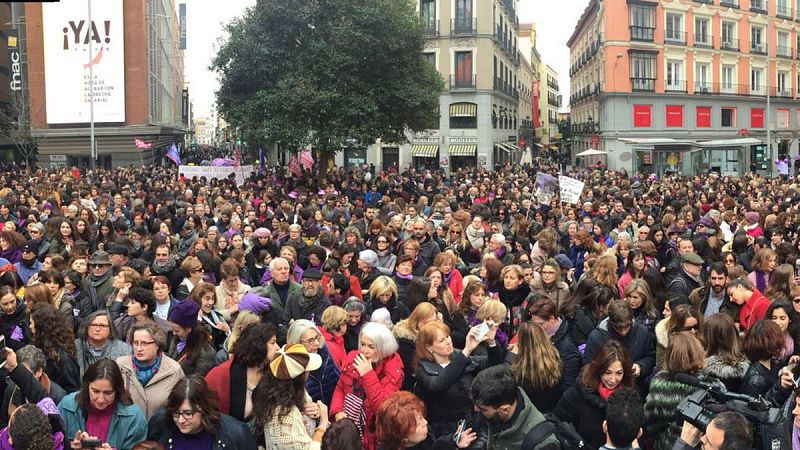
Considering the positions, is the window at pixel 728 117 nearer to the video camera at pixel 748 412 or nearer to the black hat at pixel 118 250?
the black hat at pixel 118 250

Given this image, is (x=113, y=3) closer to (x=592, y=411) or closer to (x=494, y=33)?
(x=494, y=33)

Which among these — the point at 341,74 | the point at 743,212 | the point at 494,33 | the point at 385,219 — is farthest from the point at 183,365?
the point at 494,33

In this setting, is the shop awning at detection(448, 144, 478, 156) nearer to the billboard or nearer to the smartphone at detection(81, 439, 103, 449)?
the billboard

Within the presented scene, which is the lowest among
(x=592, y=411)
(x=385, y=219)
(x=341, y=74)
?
(x=592, y=411)

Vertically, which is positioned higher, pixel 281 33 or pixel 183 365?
pixel 281 33

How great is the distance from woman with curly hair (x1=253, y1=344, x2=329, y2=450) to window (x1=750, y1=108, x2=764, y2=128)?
177 feet

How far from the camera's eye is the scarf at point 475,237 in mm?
12133

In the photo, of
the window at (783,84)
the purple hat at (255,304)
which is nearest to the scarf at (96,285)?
the purple hat at (255,304)

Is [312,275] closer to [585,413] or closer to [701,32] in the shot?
[585,413]

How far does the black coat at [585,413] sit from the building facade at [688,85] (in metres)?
44.8

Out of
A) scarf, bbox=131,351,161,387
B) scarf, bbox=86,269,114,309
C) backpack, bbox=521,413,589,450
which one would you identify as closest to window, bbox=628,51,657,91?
scarf, bbox=86,269,114,309

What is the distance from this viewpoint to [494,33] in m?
49.4

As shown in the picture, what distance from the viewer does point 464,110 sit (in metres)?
48.9

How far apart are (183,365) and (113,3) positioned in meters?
43.4
